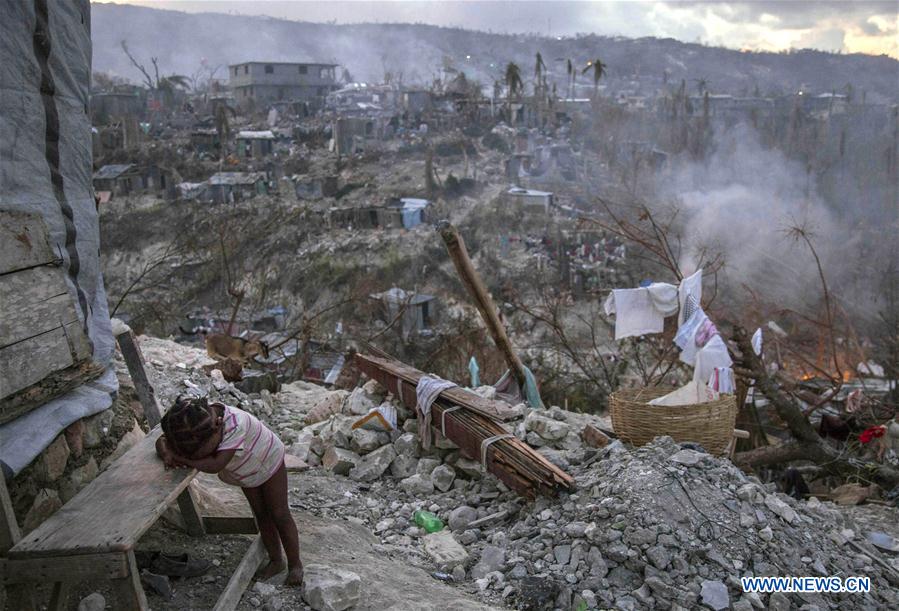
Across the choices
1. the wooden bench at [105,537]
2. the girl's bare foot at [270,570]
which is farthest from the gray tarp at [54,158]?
the girl's bare foot at [270,570]

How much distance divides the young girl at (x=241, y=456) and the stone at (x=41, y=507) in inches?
17.3

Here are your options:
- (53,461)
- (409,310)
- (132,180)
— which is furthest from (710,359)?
(132,180)

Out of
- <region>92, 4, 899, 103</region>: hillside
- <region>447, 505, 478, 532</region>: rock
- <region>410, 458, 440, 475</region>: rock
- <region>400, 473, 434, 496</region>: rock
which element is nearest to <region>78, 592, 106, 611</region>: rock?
<region>447, 505, 478, 532</region>: rock

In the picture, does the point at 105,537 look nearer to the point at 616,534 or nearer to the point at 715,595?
the point at 616,534

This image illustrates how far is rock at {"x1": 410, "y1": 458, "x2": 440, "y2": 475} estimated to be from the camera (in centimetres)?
480

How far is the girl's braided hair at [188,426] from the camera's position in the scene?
103 inches

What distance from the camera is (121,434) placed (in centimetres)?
331

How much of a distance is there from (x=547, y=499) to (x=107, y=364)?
236 cm

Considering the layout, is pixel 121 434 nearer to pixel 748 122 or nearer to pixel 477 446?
pixel 477 446

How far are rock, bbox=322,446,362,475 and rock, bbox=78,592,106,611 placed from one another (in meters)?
2.33

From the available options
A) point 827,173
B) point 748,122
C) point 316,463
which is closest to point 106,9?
point 748,122

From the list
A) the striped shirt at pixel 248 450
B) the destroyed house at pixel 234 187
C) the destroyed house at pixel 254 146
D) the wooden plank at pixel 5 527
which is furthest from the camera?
the destroyed house at pixel 254 146

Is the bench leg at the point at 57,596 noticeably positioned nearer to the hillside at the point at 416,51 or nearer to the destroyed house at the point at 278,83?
the destroyed house at the point at 278,83

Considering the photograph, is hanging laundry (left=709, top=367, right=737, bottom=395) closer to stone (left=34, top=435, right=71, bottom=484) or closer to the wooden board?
the wooden board
